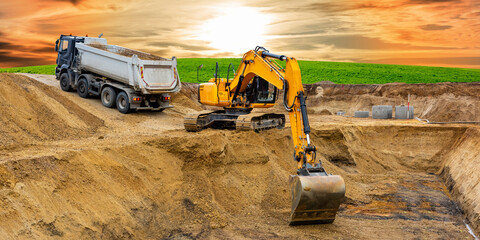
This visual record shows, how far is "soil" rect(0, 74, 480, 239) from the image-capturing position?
953cm

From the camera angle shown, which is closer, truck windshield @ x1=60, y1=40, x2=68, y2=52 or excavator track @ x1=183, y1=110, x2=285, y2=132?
excavator track @ x1=183, y1=110, x2=285, y2=132

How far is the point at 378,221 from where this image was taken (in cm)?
1230

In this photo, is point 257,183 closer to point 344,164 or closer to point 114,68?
point 344,164

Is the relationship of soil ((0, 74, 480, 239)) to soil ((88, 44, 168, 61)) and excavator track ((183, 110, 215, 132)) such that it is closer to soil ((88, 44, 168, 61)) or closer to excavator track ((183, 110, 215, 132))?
excavator track ((183, 110, 215, 132))

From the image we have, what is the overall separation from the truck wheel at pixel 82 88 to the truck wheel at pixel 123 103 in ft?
6.87

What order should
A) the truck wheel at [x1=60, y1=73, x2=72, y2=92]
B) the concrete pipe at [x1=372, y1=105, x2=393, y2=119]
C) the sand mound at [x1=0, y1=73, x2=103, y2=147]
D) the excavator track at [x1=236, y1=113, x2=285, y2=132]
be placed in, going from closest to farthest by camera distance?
1. the sand mound at [x1=0, y1=73, x2=103, y2=147]
2. the excavator track at [x1=236, y1=113, x2=285, y2=132]
3. the truck wheel at [x1=60, y1=73, x2=72, y2=92]
4. the concrete pipe at [x1=372, y1=105, x2=393, y2=119]

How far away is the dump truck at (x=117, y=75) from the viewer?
19.4 m

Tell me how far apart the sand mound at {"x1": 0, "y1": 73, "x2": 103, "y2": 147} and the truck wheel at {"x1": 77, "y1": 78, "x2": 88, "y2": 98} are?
1.62m

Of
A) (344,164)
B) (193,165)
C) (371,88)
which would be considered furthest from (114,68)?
(371,88)

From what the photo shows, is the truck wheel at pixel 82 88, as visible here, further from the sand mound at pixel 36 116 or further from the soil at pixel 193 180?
the sand mound at pixel 36 116

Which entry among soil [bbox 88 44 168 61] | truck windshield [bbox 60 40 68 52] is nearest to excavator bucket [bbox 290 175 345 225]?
soil [bbox 88 44 168 61]

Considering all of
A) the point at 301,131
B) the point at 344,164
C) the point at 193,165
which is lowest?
the point at 344,164

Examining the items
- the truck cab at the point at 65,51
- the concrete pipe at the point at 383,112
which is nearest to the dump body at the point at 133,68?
the truck cab at the point at 65,51

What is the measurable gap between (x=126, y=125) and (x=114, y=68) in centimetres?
294
